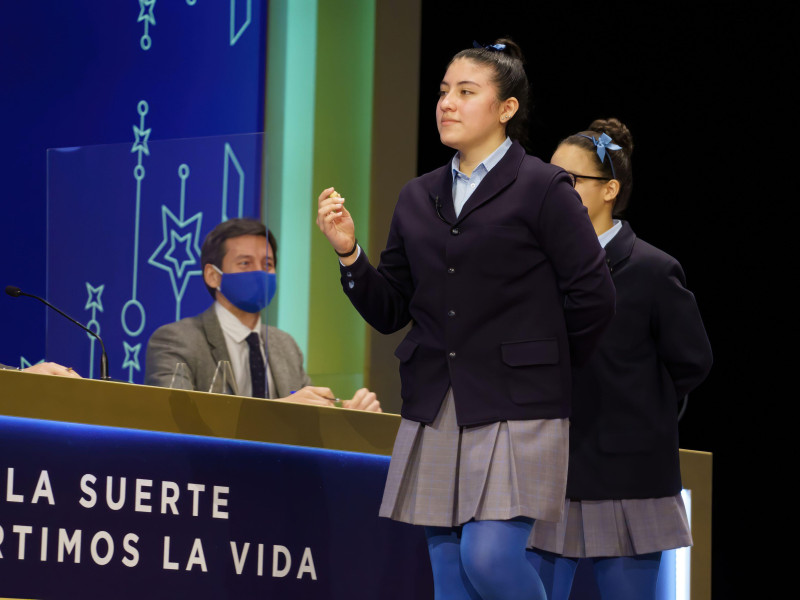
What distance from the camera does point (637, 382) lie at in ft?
9.55

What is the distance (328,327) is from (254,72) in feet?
4.06

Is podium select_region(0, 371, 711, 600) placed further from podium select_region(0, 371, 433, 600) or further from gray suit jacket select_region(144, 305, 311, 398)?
gray suit jacket select_region(144, 305, 311, 398)

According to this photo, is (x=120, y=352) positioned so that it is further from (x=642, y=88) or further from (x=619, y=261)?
(x=642, y=88)

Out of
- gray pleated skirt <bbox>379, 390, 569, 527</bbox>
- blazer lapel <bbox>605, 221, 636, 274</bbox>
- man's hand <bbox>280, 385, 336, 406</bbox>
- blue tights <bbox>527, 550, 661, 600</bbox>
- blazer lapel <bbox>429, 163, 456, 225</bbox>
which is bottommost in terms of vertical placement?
blue tights <bbox>527, 550, 661, 600</bbox>

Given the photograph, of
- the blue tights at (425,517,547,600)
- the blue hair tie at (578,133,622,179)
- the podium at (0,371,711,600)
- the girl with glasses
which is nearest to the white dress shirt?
the podium at (0,371,711,600)

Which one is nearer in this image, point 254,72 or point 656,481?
point 656,481

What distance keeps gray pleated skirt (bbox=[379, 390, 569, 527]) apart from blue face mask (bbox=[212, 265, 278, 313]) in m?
1.21

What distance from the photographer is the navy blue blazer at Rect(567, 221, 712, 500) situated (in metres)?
2.85

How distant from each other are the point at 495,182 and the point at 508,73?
0.26m

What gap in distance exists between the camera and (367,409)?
11.4 feet

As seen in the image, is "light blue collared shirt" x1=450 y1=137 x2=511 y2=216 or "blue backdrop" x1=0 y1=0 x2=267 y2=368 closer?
"light blue collared shirt" x1=450 y1=137 x2=511 y2=216

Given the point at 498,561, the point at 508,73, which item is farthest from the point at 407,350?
the point at 508,73

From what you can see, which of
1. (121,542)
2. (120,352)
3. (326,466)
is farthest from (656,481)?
(120,352)

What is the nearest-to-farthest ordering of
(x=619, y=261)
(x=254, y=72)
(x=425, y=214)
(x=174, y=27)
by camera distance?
(x=425, y=214) < (x=619, y=261) < (x=174, y=27) < (x=254, y=72)
